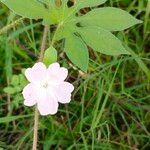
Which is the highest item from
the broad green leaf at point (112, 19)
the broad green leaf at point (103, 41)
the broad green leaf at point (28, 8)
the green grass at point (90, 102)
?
the broad green leaf at point (28, 8)

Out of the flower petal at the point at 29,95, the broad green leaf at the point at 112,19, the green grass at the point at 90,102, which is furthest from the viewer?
the green grass at the point at 90,102

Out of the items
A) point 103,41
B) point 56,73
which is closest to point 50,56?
point 56,73

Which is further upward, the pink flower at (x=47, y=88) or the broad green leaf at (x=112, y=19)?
the broad green leaf at (x=112, y=19)

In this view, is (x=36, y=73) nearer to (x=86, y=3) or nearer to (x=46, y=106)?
(x=46, y=106)

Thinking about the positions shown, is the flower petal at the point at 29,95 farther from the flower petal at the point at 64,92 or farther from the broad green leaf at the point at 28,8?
the broad green leaf at the point at 28,8

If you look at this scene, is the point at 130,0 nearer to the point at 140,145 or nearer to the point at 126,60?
the point at 126,60

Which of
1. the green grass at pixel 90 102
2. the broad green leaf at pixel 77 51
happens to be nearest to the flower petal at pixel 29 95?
the broad green leaf at pixel 77 51

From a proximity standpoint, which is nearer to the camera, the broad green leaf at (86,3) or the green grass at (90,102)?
the broad green leaf at (86,3)
